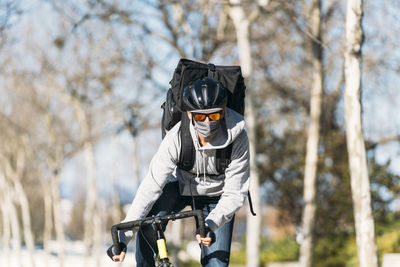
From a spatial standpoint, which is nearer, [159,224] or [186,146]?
[159,224]

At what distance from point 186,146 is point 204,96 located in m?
0.46

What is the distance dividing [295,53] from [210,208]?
16482 millimetres

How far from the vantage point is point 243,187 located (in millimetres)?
4594

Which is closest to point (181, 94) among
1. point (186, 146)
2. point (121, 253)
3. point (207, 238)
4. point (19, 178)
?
point (186, 146)

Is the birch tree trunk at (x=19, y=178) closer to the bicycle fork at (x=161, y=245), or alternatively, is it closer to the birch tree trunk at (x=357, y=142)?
the birch tree trunk at (x=357, y=142)

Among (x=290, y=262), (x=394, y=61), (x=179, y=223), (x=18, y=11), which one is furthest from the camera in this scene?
(x=290, y=262)

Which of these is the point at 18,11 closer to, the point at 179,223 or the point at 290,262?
the point at 179,223

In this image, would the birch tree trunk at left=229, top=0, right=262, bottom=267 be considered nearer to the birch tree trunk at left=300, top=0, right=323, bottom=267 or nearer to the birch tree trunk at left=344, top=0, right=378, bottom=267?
the birch tree trunk at left=300, top=0, right=323, bottom=267

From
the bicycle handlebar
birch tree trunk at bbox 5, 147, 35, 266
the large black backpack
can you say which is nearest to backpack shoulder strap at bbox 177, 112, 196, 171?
the large black backpack

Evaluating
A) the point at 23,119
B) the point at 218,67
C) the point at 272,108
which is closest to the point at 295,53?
the point at 272,108

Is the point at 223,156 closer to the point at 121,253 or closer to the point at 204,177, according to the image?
the point at 204,177

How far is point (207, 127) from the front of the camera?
13.9 ft

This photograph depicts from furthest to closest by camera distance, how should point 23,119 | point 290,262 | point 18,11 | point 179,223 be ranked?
point 23,119
point 290,262
point 179,223
point 18,11

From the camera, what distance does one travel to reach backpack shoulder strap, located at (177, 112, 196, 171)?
4.44 m
